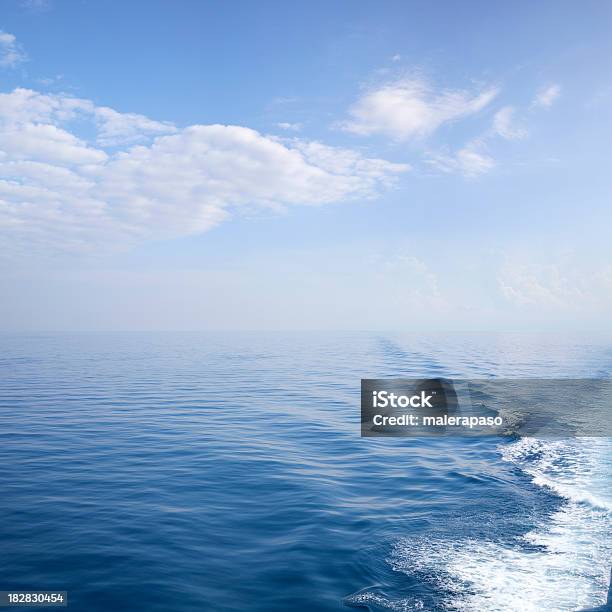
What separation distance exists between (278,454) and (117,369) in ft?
109

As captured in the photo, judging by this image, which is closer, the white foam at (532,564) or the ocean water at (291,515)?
the white foam at (532,564)

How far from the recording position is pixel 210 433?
65.9 feet

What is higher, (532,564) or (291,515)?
(532,564)

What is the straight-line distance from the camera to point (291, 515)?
1156 cm

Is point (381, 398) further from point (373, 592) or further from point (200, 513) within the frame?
point (373, 592)

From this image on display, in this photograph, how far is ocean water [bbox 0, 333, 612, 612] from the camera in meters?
8.20

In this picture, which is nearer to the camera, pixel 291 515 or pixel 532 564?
pixel 532 564

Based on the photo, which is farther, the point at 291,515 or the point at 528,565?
the point at 291,515

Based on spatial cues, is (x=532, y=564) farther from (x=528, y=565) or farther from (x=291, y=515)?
(x=291, y=515)

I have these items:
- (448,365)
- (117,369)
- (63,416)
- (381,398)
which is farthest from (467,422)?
(117,369)

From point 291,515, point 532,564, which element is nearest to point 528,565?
point 532,564

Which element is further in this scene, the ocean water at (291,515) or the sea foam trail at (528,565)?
the ocean water at (291,515)

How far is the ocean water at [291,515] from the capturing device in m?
8.20

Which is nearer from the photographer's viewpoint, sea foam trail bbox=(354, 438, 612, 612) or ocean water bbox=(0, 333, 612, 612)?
sea foam trail bbox=(354, 438, 612, 612)
